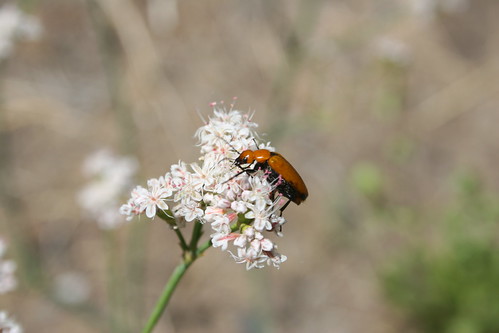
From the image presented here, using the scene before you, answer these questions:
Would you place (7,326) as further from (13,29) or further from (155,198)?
(13,29)

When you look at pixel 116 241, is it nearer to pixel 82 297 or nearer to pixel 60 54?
pixel 82 297

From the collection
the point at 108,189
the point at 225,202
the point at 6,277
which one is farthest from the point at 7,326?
the point at 108,189

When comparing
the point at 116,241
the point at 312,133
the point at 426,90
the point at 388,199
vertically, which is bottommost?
the point at 116,241

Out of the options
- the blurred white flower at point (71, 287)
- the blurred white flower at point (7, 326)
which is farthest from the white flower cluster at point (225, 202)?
the blurred white flower at point (71, 287)

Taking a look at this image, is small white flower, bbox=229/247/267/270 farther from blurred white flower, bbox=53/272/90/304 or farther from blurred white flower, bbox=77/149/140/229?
blurred white flower, bbox=53/272/90/304

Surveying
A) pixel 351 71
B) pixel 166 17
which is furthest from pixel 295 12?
pixel 166 17

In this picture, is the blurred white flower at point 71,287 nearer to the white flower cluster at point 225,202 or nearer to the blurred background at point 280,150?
the blurred background at point 280,150

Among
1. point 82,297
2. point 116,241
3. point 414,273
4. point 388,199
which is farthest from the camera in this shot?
point 388,199

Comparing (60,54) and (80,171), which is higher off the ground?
(60,54)
